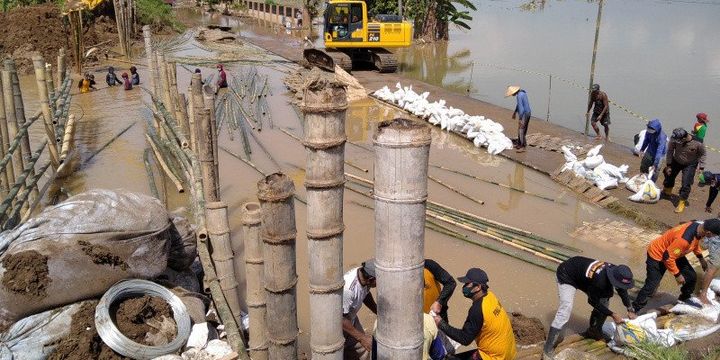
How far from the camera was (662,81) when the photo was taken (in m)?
16.1

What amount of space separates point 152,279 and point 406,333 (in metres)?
2.19

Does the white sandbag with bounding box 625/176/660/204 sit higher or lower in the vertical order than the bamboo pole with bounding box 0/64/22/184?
lower

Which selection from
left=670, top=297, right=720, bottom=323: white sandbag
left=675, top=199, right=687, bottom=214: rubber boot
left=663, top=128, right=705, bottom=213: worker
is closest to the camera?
left=670, top=297, right=720, bottom=323: white sandbag

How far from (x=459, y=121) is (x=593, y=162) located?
3.08m

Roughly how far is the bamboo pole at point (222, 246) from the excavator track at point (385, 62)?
540 inches

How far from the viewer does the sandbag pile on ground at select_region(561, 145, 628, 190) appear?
780cm

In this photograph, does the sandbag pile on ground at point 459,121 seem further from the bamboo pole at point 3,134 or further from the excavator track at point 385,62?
the bamboo pole at point 3,134

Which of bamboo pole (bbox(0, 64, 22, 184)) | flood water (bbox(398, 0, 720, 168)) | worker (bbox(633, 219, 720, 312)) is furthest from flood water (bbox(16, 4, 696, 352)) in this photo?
flood water (bbox(398, 0, 720, 168))

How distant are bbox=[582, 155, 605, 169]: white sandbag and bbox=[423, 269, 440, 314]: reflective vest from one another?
5162mm

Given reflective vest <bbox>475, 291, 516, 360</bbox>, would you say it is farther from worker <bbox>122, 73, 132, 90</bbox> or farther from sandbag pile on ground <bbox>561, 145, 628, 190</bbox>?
worker <bbox>122, 73, 132, 90</bbox>

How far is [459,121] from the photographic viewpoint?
10.5 m

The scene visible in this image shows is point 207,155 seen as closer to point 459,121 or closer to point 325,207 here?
point 325,207

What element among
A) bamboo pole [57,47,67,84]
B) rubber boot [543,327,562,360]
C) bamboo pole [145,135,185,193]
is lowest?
rubber boot [543,327,562,360]

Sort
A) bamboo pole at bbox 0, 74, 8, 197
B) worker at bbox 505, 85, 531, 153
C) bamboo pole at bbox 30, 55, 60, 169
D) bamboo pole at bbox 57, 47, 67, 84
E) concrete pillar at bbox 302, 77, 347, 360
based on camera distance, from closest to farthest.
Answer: concrete pillar at bbox 302, 77, 347, 360, bamboo pole at bbox 0, 74, 8, 197, bamboo pole at bbox 30, 55, 60, 169, worker at bbox 505, 85, 531, 153, bamboo pole at bbox 57, 47, 67, 84
